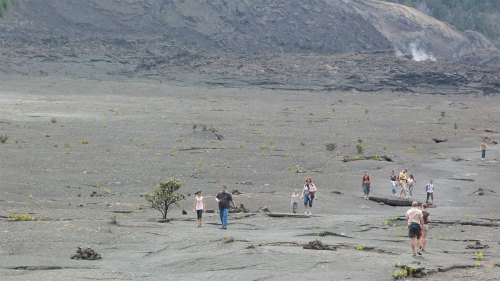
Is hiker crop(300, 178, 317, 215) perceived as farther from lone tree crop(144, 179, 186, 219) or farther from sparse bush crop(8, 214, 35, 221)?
sparse bush crop(8, 214, 35, 221)

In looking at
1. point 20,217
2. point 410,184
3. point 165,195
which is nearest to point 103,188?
point 165,195

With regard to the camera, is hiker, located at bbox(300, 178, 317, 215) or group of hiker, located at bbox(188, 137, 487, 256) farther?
hiker, located at bbox(300, 178, 317, 215)

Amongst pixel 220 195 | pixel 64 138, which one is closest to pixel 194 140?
pixel 64 138

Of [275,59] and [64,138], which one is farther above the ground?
[275,59]

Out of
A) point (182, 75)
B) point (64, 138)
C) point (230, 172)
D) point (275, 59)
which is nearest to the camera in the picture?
point (230, 172)

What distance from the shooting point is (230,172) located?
36750mm

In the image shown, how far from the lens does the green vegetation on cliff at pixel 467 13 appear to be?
17350 cm

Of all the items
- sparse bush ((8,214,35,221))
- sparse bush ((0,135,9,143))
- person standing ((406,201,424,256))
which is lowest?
sparse bush ((8,214,35,221))

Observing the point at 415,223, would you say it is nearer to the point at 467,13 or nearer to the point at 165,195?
the point at 165,195

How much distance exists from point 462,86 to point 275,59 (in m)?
26.9

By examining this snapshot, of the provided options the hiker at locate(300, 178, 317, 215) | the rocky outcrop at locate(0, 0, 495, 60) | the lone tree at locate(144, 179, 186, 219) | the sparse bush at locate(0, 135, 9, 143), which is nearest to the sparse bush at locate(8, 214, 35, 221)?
the lone tree at locate(144, 179, 186, 219)

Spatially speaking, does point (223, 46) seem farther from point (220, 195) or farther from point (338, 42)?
point (220, 195)

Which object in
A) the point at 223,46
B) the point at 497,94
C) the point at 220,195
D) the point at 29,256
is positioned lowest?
the point at 29,256

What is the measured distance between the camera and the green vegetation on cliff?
6831 inches
